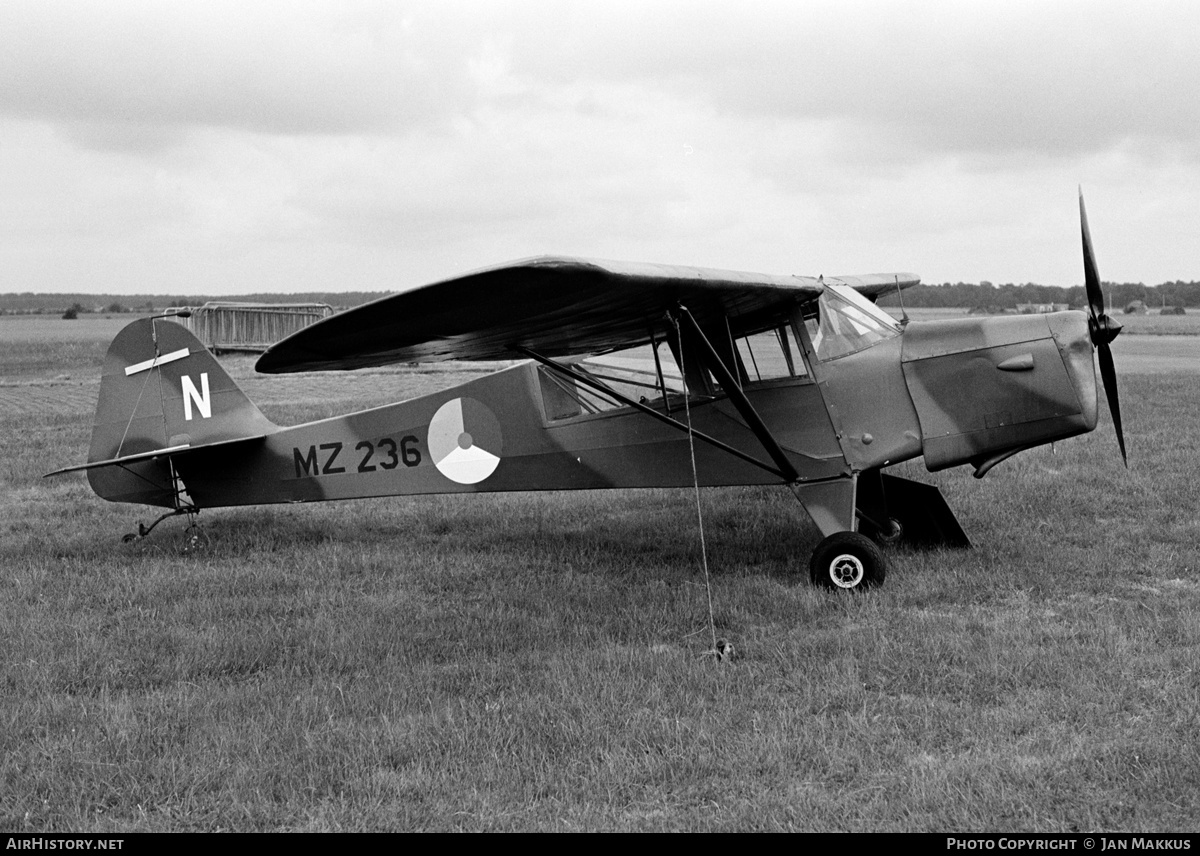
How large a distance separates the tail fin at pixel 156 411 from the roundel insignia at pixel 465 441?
1687 millimetres

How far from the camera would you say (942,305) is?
188ft

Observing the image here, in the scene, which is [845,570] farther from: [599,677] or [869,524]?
[599,677]

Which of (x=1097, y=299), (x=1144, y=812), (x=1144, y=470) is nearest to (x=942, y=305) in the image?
(x=1144, y=470)

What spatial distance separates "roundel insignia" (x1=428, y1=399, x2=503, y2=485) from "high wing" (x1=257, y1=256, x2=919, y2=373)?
97 centimetres

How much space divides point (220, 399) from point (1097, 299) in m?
7.35

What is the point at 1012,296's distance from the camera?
173ft

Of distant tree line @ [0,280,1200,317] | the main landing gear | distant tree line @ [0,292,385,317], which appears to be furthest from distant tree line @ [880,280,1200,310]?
distant tree line @ [0,292,385,317]

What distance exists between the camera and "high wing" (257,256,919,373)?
4.83 m

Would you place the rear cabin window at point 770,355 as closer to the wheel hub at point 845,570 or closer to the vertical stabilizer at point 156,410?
the wheel hub at point 845,570

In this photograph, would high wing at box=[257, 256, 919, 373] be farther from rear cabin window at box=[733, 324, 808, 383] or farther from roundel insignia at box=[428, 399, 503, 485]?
roundel insignia at box=[428, 399, 503, 485]

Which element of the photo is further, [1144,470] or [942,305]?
[942,305]

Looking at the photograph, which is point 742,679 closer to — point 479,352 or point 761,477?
point 761,477

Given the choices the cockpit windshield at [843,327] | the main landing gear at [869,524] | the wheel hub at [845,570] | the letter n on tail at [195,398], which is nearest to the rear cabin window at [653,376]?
the cockpit windshield at [843,327]

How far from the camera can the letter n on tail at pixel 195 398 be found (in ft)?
29.2
